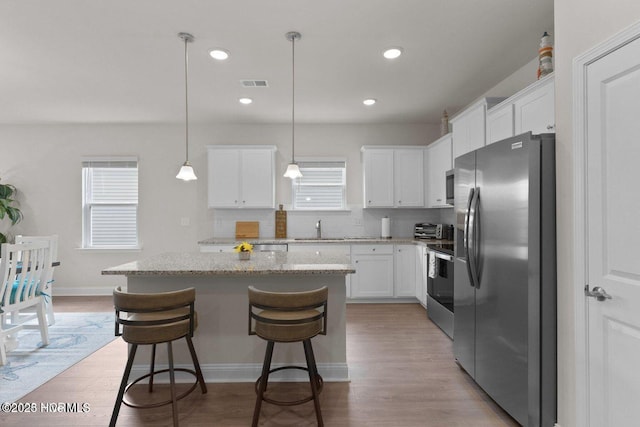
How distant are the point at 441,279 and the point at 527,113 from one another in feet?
6.26

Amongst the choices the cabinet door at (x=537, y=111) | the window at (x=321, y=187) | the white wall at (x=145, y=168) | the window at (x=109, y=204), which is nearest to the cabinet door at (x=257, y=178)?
the white wall at (x=145, y=168)

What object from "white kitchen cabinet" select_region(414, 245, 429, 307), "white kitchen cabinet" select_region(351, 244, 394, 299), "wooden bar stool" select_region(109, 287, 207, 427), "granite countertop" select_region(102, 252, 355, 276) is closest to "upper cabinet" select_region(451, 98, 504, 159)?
"white kitchen cabinet" select_region(414, 245, 429, 307)

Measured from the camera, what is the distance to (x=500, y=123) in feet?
9.63

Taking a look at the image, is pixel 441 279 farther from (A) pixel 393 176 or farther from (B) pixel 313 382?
(B) pixel 313 382

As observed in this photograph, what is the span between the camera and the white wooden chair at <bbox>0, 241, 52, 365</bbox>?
2.90 meters

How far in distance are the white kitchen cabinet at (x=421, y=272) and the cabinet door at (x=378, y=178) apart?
921mm

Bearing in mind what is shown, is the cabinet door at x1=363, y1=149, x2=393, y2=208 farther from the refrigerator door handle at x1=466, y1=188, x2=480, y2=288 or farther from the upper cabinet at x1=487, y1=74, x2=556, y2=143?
the refrigerator door handle at x1=466, y1=188, x2=480, y2=288

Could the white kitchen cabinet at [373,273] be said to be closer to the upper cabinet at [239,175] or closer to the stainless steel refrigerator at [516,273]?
the upper cabinet at [239,175]

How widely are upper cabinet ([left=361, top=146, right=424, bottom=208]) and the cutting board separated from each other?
1.82 meters

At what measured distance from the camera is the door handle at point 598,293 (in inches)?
62.3

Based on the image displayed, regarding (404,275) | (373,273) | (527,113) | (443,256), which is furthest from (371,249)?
(527,113)

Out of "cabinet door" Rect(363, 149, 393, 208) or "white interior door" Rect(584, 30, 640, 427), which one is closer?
"white interior door" Rect(584, 30, 640, 427)

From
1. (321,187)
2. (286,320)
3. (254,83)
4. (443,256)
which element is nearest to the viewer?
(286,320)

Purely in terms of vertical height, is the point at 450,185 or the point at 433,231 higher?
the point at 450,185
